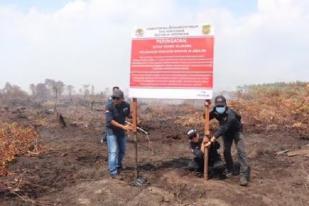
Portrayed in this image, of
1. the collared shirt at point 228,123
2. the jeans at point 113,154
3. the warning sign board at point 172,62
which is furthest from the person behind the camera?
the jeans at point 113,154

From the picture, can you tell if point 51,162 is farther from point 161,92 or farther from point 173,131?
point 173,131

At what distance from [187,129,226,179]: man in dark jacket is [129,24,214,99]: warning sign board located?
0.91 metres

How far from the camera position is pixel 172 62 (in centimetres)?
915

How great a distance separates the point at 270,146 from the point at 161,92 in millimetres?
5668

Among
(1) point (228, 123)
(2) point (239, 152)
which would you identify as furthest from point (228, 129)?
(2) point (239, 152)

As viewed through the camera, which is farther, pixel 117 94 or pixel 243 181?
pixel 117 94

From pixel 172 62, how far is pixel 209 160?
6.62 ft

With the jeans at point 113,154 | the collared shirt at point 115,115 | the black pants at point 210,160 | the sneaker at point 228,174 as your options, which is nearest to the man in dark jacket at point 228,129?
the black pants at point 210,160

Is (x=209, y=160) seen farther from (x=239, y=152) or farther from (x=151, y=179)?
(x=151, y=179)

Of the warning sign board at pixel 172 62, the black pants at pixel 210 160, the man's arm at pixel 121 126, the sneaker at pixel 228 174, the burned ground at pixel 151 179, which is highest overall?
the warning sign board at pixel 172 62

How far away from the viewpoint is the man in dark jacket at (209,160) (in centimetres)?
954

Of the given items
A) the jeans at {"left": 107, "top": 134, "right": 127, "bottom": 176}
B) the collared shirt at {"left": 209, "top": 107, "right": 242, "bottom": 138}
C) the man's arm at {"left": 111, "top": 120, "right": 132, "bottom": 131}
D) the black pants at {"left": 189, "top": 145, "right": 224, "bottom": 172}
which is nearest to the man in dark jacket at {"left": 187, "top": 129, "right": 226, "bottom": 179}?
the black pants at {"left": 189, "top": 145, "right": 224, "bottom": 172}

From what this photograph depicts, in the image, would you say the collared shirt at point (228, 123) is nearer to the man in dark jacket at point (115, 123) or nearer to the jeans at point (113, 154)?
the man in dark jacket at point (115, 123)

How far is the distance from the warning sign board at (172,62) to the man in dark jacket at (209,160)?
91 centimetres
